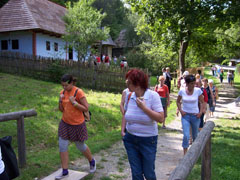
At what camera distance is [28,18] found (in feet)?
73.3

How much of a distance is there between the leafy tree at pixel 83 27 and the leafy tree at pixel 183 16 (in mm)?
4256

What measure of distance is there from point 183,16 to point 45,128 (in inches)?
446

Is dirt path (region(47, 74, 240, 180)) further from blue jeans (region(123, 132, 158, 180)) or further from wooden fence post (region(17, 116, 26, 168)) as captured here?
blue jeans (region(123, 132, 158, 180))

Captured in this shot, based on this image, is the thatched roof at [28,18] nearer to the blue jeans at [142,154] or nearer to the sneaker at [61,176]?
the sneaker at [61,176]

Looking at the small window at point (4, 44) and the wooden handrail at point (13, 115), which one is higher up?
the small window at point (4, 44)

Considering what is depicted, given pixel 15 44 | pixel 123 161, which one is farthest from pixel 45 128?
pixel 15 44

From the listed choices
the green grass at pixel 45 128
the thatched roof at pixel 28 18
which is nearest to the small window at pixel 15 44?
the thatched roof at pixel 28 18

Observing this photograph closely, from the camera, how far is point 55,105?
9445mm

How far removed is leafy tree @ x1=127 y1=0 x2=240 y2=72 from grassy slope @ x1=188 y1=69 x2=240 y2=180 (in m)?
7.84

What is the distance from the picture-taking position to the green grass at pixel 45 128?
5086mm

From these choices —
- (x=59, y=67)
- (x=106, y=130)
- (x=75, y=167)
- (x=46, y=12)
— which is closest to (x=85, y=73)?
(x=59, y=67)

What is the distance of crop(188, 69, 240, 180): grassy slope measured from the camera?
4620mm

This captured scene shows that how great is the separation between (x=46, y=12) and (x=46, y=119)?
2081 cm

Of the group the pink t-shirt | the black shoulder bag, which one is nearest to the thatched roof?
the pink t-shirt
